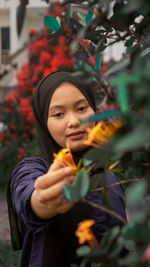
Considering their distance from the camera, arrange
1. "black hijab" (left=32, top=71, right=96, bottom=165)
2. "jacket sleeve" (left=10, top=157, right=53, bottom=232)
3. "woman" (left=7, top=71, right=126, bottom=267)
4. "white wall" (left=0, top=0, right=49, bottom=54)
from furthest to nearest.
A: "white wall" (left=0, top=0, right=49, bottom=54), "black hijab" (left=32, top=71, right=96, bottom=165), "woman" (left=7, top=71, right=126, bottom=267), "jacket sleeve" (left=10, top=157, right=53, bottom=232)

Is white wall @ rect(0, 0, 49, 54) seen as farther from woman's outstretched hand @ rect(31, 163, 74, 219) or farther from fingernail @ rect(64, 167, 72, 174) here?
fingernail @ rect(64, 167, 72, 174)

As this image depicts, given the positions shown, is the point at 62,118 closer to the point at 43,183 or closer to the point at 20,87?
the point at 43,183

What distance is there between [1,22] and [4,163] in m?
11.7

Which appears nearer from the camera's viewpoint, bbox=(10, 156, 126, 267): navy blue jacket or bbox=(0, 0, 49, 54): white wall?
bbox=(10, 156, 126, 267): navy blue jacket

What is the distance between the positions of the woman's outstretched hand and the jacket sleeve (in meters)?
0.06

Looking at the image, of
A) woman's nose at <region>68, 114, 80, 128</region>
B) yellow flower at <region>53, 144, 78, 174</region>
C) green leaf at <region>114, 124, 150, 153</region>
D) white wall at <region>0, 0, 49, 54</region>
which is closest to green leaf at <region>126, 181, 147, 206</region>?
green leaf at <region>114, 124, 150, 153</region>

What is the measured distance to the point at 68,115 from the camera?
1370 millimetres

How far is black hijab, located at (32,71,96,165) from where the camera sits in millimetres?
1450

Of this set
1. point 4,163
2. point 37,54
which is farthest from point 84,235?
point 37,54

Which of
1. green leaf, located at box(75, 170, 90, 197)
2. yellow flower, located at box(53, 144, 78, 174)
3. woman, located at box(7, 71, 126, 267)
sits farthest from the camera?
woman, located at box(7, 71, 126, 267)

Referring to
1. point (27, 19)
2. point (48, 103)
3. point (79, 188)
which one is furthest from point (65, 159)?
point (27, 19)

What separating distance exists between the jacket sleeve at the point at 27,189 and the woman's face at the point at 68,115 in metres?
0.13

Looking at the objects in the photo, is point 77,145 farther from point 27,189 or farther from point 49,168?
point 27,189

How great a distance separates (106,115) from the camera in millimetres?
660
